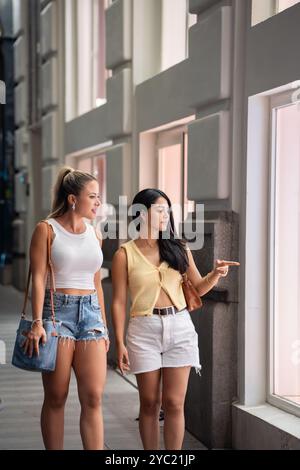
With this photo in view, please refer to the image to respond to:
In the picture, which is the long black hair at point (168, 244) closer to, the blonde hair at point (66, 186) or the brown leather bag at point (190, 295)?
the brown leather bag at point (190, 295)

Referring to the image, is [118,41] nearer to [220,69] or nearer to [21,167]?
[220,69]

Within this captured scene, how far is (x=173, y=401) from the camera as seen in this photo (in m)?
4.65

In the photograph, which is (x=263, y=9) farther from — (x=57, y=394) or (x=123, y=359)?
(x=57, y=394)

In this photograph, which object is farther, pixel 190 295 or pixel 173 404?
pixel 190 295

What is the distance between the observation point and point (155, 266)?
4.82 meters

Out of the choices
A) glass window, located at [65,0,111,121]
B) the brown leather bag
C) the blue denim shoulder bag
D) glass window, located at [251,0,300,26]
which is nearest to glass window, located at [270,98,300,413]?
glass window, located at [251,0,300,26]

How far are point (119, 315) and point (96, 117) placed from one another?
5581 mm

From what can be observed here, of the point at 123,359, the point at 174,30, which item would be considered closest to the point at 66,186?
the point at 123,359

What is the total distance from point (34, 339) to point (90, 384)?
37 centimetres

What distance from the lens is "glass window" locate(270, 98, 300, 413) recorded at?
5480 mm

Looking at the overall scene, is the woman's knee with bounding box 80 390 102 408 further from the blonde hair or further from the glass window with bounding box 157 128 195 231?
the glass window with bounding box 157 128 195 231

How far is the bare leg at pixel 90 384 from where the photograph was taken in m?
4.57

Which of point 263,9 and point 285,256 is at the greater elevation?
point 263,9

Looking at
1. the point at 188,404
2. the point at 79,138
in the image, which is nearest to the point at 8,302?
the point at 79,138
